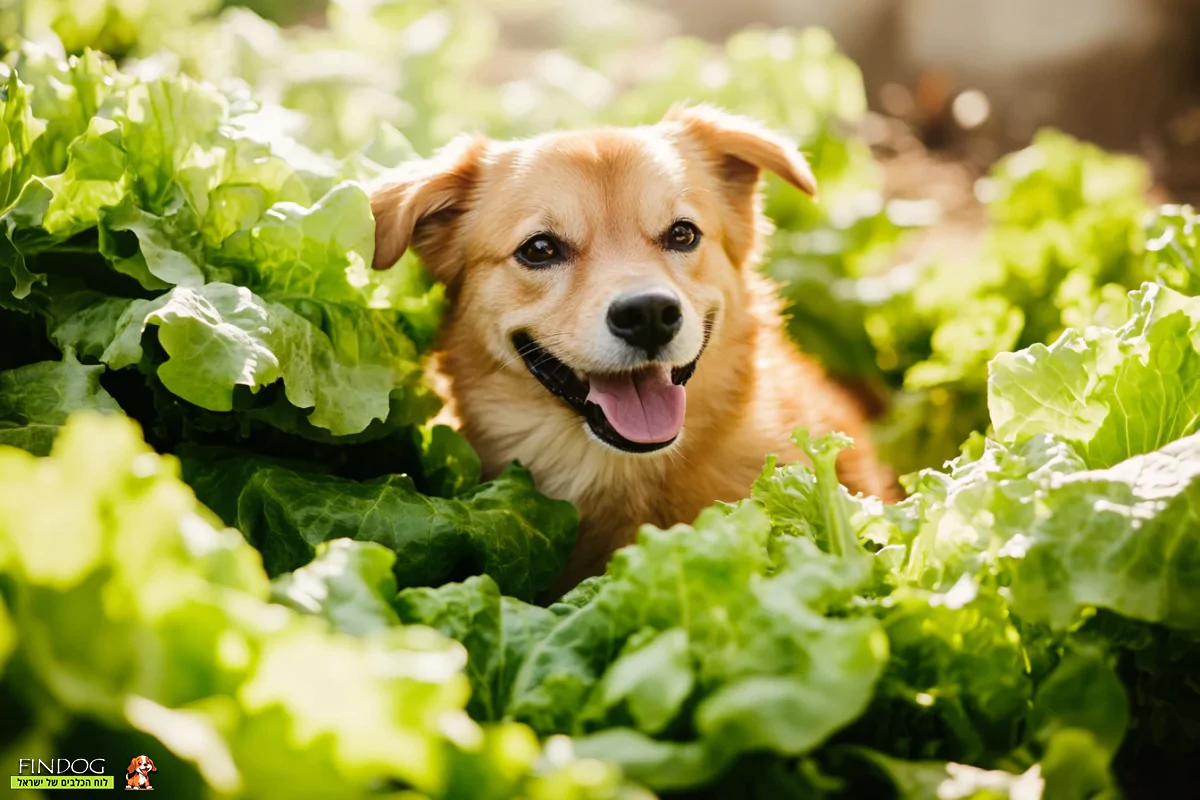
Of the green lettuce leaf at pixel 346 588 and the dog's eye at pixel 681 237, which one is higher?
the dog's eye at pixel 681 237

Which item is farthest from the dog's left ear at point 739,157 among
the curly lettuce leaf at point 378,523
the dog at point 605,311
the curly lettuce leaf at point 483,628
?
the curly lettuce leaf at point 483,628

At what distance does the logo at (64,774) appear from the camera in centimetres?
137

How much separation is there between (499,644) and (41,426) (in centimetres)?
114

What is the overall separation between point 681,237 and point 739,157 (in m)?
0.43

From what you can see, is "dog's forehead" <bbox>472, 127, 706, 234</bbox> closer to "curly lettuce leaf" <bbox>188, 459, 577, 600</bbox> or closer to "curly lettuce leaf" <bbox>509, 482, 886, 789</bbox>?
"curly lettuce leaf" <bbox>188, 459, 577, 600</bbox>

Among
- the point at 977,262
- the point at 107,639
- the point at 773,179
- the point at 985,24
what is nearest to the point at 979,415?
the point at 977,262

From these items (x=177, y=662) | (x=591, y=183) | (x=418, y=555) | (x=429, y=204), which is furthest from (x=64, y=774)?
(x=591, y=183)

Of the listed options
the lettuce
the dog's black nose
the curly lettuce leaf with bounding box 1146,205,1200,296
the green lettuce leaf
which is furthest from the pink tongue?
the lettuce

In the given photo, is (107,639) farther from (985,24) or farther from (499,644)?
(985,24)

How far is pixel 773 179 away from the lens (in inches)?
211

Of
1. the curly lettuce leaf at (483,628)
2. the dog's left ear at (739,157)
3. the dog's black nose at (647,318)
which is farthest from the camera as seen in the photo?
the dog's left ear at (739,157)

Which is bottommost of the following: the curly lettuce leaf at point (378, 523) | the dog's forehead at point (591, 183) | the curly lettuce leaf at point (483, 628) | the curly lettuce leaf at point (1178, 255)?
the curly lettuce leaf at point (378, 523)

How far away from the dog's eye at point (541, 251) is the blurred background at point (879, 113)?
55cm

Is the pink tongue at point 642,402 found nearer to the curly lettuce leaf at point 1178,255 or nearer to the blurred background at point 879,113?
the blurred background at point 879,113
